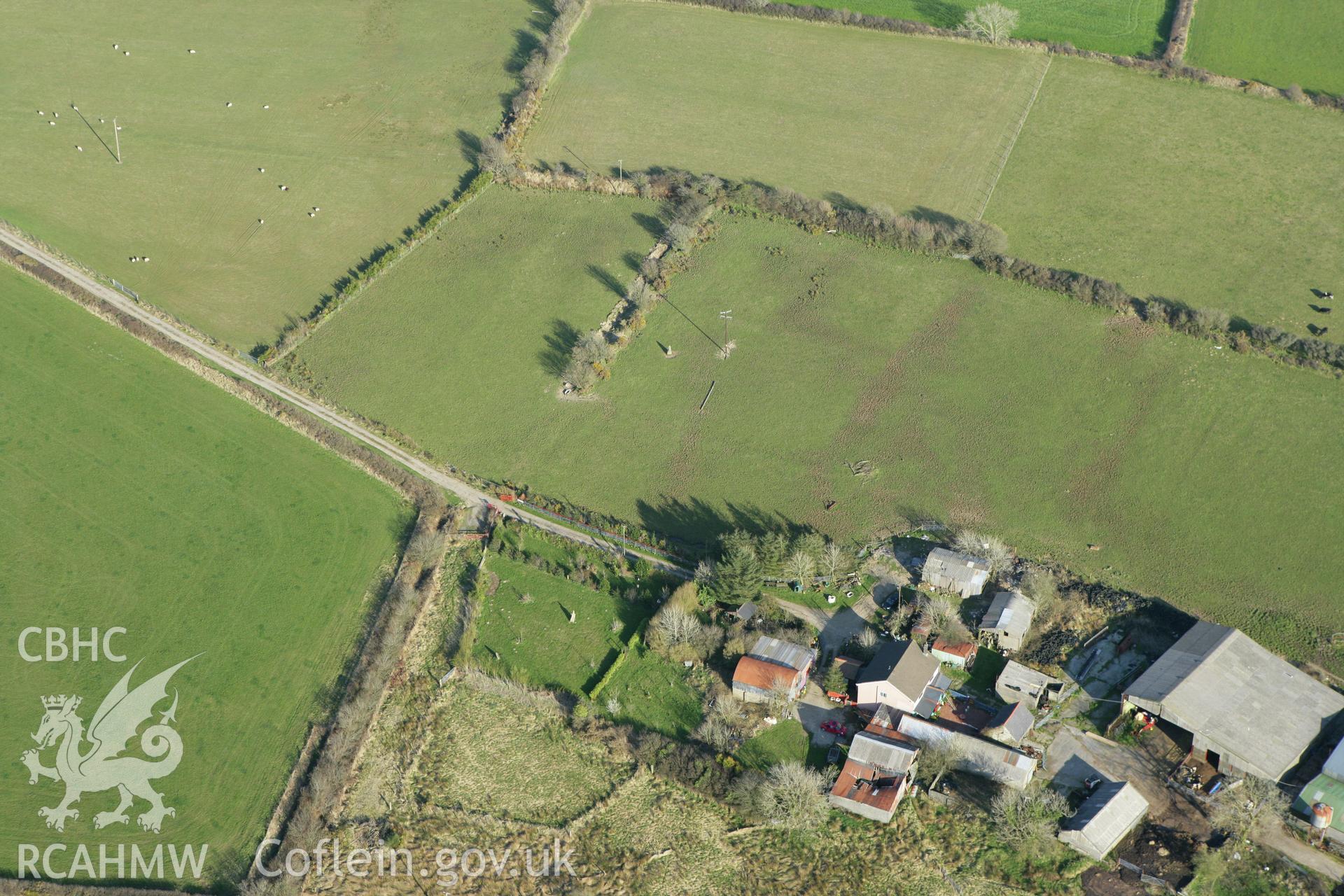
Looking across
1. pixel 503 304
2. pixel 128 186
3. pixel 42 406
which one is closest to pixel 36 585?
pixel 42 406

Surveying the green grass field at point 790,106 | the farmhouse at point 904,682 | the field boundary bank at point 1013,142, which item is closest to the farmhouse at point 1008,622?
the farmhouse at point 904,682

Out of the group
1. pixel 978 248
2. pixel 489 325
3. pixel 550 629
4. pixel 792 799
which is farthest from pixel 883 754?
pixel 489 325

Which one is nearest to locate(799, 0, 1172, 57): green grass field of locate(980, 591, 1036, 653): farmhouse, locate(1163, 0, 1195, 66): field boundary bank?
locate(1163, 0, 1195, 66): field boundary bank

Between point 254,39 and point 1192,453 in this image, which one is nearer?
point 1192,453

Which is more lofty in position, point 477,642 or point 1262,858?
point 1262,858

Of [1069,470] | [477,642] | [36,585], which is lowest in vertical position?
[36,585]

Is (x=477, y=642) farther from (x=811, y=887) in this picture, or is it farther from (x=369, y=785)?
(x=811, y=887)

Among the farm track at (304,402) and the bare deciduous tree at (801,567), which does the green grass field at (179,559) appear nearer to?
the farm track at (304,402)

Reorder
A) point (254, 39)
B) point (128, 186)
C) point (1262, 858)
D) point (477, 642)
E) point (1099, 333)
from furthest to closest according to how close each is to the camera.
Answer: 1. point (254, 39)
2. point (128, 186)
3. point (1099, 333)
4. point (477, 642)
5. point (1262, 858)
